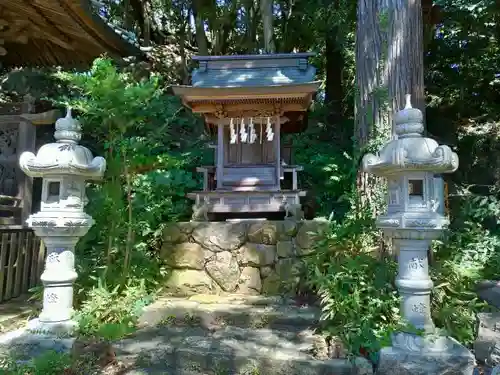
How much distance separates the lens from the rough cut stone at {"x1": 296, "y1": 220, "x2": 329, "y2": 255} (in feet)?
17.2

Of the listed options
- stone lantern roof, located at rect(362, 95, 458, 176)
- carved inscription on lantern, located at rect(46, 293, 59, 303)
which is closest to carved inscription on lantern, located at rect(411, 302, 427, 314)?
stone lantern roof, located at rect(362, 95, 458, 176)

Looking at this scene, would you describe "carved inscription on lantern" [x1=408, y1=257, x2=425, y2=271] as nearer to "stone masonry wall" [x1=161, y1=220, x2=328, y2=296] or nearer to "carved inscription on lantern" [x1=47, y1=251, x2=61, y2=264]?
"stone masonry wall" [x1=161, y1=220, x2=328, y2=296]

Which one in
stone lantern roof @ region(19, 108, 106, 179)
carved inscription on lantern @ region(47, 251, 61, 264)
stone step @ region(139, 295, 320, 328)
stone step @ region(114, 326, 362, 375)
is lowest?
stone step @ region(114, 326, 362, 375)

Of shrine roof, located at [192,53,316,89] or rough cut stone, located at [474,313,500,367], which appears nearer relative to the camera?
rough cut stone, located at [474,313,500,367]

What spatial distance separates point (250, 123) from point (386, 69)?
9.75 ft

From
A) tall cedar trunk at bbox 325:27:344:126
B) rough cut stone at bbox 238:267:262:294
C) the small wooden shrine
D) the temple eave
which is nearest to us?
rough cut stone at bbox 238:267:262:294

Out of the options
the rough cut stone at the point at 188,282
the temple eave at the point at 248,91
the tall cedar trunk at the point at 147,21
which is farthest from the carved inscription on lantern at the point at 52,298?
the tall cedar trunk at the point at 147,21

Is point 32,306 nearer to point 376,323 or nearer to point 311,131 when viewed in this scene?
point 376,323

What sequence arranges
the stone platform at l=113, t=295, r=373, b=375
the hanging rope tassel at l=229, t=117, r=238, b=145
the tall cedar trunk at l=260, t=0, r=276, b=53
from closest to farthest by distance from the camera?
1. the stone platform at l=113, t=295, r=373, b=375
2. the hanging rope tassel at l=229, t=117, r=238, b=145
3. the tall cedar trunk at l=260, t=0, r=276, b=53

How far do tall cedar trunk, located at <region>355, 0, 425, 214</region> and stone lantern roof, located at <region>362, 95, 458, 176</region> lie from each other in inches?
44.3

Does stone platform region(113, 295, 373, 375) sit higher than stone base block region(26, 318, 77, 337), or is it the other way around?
stone base block region(26, 318, 77, 337)

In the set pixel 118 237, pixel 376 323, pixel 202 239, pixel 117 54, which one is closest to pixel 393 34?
pixel 376 323

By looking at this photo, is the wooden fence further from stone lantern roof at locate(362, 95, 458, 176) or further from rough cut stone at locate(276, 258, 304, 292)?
stone lantern roof at locate(362, 95, 458, 176)

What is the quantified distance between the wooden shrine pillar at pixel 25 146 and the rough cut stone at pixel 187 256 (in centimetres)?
253
